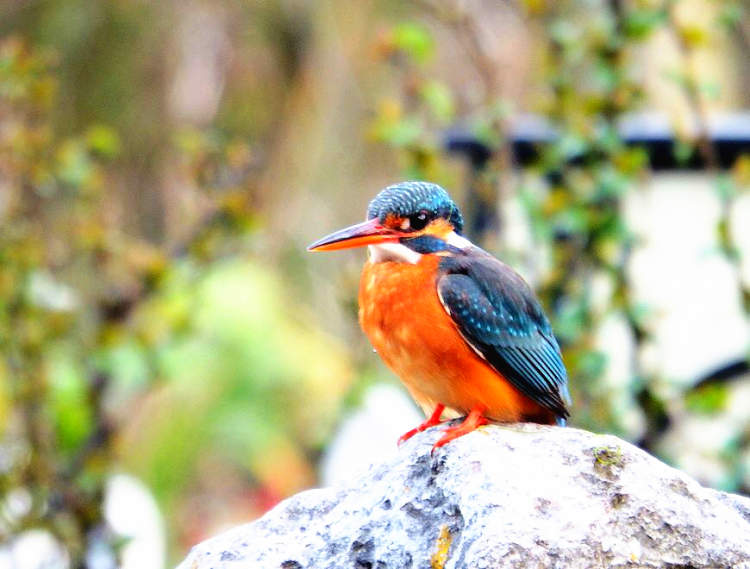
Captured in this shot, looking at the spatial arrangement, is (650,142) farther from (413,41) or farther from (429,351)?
(429,351)

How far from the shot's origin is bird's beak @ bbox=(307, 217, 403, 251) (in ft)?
12.3

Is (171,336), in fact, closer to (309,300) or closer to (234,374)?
(234,374)

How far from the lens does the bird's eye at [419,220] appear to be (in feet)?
12.7

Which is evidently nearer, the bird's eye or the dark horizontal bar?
the bird's eye

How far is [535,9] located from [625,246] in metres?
1.12

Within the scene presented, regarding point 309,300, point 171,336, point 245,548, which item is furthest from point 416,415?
point 309,300

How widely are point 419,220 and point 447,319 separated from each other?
1.08 feet

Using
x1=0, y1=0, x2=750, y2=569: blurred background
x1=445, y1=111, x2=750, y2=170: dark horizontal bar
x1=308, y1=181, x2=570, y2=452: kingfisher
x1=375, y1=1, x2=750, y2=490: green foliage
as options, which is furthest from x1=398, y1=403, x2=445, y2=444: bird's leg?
x1=445, y1=111, x2=750, y2=170: dark horizontal bar

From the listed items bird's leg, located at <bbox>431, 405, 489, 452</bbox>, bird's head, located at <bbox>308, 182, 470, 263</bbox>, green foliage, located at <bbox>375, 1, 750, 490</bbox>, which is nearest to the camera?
bird's leg, located at <bbox>431, 405, 489, 452</bbox>

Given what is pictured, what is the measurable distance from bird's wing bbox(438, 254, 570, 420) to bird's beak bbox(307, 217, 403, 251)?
190 mm

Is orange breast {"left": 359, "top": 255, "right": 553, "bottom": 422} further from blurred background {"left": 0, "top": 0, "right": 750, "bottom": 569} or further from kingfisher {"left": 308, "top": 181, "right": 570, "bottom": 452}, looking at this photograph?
blurred background {"left": 0, "top": 0, "right": 750, "bottom": 569}

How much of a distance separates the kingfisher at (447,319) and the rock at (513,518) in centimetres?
41

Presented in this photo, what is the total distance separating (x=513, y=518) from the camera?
2801 mm

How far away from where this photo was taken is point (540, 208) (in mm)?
5746
